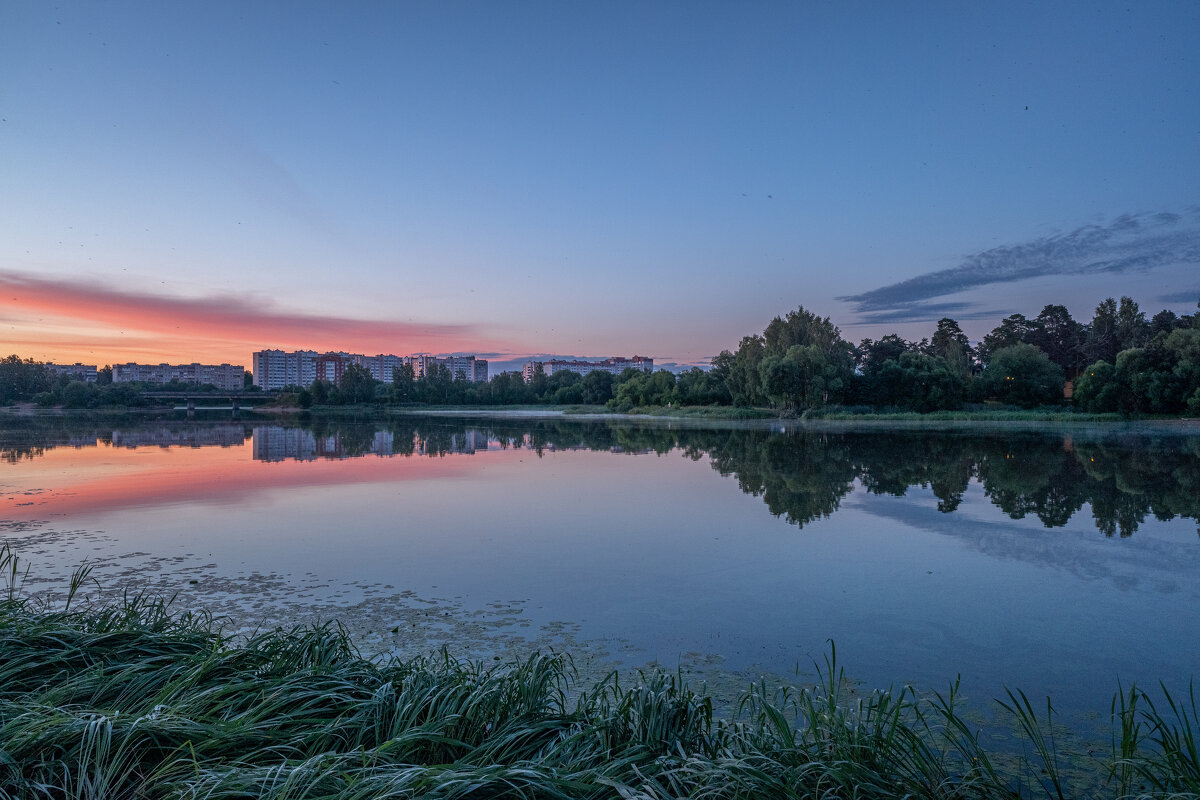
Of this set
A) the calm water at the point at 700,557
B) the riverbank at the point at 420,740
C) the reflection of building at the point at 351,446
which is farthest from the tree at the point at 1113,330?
the riverbank at the point at 420,740

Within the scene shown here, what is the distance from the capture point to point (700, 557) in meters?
9.38

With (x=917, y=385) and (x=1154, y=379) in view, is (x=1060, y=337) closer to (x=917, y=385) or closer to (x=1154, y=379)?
(x=917, y=385)

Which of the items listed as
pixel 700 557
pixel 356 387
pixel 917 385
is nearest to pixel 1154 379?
pixel 917 385

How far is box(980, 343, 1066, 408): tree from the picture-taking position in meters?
57.6

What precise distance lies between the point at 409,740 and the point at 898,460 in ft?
73.0

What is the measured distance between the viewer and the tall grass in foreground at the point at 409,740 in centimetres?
271

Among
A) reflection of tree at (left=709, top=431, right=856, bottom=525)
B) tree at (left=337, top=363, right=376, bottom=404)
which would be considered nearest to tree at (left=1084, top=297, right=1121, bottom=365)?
reflection of tree at (left=709, top=431, right=856, bottom=525)

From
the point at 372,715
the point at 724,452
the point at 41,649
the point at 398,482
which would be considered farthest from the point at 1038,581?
the point at 724,452

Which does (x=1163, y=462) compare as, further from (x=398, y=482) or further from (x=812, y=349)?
(x=812, y=349)

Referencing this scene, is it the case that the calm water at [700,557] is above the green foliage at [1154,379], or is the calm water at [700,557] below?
below

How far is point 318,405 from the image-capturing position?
9894cm

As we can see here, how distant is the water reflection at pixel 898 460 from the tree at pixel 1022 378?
76.5 feet

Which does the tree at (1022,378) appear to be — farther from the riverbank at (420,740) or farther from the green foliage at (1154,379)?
the riverbank at (420,740)

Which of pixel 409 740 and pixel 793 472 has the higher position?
pixel 409 740
